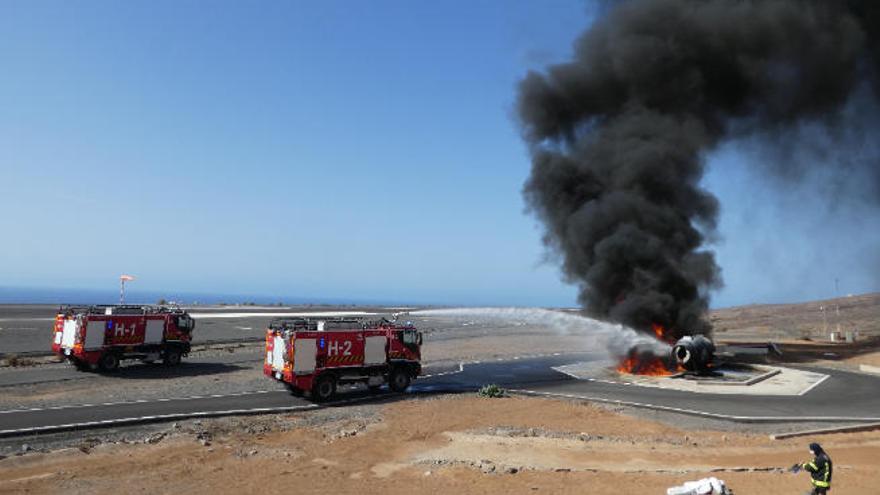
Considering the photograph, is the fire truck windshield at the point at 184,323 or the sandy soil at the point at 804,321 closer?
the fire truck windshield at the point at 184,323

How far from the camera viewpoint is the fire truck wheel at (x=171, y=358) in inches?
1346

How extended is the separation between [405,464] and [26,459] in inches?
390

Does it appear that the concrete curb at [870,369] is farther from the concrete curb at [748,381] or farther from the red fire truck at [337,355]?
the red fire truck at [337,355]

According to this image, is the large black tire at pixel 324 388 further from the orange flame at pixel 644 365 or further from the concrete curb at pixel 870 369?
the concrete curb at pixel 870 369

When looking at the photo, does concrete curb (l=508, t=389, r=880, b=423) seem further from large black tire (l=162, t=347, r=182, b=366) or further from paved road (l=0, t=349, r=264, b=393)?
large black tire (l=162, t=347, r=182, b=366)

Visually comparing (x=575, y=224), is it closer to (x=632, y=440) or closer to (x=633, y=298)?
(x=633, y=298)

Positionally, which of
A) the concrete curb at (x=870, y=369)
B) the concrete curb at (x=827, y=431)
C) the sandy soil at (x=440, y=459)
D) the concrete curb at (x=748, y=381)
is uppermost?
the concrete curb at (x=870, y=369)

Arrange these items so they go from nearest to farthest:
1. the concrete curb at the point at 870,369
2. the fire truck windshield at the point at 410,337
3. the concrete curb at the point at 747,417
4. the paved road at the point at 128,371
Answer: the concrete curb at the point at 747,417
the fire truck windshield at the point at 410,337
the paved road at the point at 128,371
the concrete curb at the point at 870,369

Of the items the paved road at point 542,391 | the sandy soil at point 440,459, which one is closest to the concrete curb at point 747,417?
the paved road at point 542,391

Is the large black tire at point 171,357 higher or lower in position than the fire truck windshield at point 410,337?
lower

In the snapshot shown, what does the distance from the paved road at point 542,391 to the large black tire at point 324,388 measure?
68 centimetres

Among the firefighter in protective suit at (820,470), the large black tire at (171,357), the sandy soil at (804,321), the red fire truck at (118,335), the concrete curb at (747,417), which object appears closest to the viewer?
the firefighter in protective suit at (820,470)

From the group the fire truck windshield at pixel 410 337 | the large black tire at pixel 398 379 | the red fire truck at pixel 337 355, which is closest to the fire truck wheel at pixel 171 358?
the red fire truck at pixel 337 355

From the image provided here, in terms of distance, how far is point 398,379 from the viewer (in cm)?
2739
